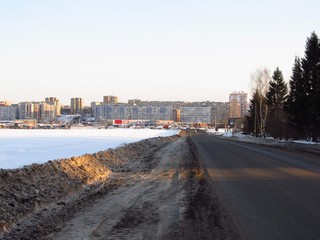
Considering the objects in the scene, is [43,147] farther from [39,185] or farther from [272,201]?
[272,201]

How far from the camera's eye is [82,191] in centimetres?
1229

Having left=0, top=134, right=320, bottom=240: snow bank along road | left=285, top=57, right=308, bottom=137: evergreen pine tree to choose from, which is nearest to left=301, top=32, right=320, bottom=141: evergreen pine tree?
left=285, top=57, right=308, bottom=137: evergreen pine tree

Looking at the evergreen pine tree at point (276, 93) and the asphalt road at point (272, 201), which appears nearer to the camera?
the asphalt road at point (272, 201)

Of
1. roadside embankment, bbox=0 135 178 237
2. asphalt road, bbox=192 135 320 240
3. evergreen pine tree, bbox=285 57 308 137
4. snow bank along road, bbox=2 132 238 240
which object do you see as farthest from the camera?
evergreen pine tree, bbox=285 57 308 137

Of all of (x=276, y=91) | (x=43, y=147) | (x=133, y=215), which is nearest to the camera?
(x=133, y=215)

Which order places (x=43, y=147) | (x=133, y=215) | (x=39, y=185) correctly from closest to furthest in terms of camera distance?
(x=133, y=215)
(x=39, y=185)
(x=43, y=147)

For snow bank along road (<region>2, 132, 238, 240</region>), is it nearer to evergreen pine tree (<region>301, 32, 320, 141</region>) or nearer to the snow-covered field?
the snow-covered field

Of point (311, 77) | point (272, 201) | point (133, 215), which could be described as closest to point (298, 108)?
point (311, 77)

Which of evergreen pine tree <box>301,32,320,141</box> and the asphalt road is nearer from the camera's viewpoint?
the asphalt road

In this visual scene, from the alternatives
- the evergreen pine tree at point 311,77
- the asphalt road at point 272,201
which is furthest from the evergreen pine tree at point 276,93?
the asphalt road at point 272,201

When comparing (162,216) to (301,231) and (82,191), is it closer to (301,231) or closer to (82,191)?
(301,231)

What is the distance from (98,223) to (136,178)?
793 cm

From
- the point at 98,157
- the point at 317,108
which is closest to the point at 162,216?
the point at 98,157

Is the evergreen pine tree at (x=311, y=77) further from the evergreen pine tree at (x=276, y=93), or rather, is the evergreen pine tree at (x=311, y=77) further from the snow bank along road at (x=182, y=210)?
the snow bank along road at (x=182, y=210)
